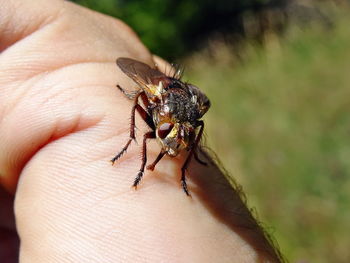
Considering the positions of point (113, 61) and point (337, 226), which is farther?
point (337, 226)

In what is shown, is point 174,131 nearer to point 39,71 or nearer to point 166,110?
point 166,110

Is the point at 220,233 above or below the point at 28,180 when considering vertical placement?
above

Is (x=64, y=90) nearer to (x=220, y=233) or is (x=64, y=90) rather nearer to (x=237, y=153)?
(x=220, y=233)

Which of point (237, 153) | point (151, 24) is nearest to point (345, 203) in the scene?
point (237, 153)

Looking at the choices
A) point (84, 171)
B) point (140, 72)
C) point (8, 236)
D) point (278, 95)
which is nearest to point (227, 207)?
point (84, 171)

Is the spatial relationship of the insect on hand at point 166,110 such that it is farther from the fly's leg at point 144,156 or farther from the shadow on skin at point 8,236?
the shadow on skin at point 8,236

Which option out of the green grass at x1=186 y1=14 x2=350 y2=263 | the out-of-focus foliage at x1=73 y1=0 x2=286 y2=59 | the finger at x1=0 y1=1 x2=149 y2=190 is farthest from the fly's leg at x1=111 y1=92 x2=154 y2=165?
the out-of-focus foliage at x1=73 y1=0 x2=286 y2=59
